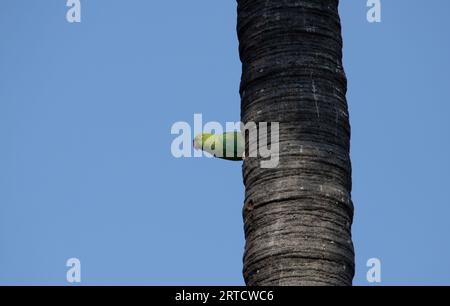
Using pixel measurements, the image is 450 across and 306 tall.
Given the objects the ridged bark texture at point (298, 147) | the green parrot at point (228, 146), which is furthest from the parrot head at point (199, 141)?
the ridged bark texture at point (298, 147)

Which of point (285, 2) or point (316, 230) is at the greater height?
point (285, 2)

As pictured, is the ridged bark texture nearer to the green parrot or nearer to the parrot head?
the green parrot

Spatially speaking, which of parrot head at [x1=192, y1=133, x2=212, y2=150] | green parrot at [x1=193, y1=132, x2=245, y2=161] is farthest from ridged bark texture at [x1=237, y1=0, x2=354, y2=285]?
parrot head at [x1=192, y1=133, x2=212, y2=150]

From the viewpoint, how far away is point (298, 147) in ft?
28.4

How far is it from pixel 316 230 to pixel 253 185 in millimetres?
439

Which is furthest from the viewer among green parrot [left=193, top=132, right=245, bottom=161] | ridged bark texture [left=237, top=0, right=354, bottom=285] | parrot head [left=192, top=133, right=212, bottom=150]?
parrot head [left=192, top=133, right=212, bottom=150]

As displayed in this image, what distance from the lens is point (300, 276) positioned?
27.6ft

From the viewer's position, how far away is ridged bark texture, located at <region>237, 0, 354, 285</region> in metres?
8.48

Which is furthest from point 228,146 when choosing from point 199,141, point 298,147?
point 298,147

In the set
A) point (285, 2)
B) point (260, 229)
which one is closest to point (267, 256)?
point (260, 229)

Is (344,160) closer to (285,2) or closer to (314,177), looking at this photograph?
(314,177)

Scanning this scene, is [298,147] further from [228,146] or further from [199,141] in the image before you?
[199,141]

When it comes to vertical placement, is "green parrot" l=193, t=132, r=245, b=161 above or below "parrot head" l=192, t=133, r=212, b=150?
below
